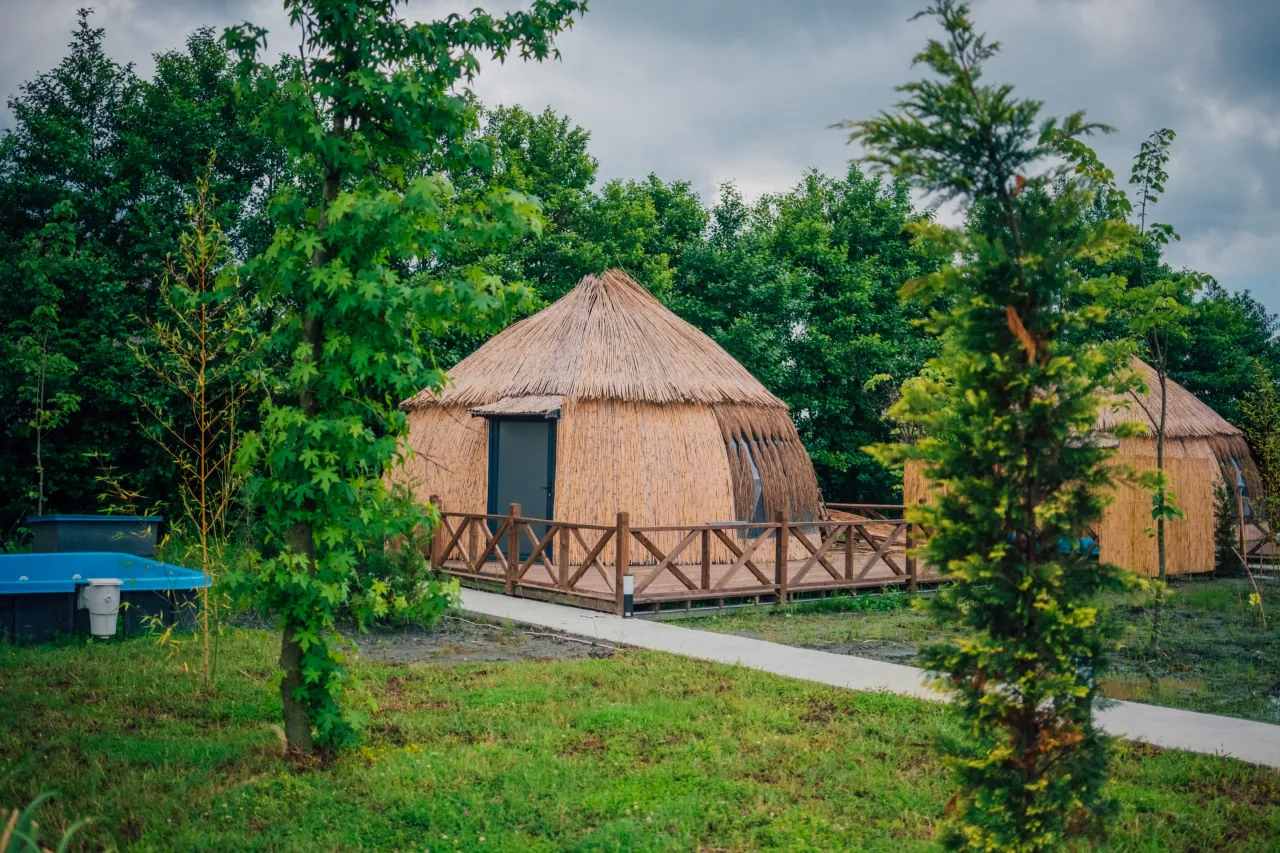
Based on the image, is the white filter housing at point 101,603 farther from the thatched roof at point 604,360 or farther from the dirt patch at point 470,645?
the thatched roof at point 604,360

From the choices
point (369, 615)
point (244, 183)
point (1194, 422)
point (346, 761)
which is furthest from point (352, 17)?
point (1194, 422)

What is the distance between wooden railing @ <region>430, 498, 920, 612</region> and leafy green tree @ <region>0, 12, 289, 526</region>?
6.99 meters

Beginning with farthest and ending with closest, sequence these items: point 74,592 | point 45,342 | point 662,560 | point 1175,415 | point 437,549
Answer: point 1175,415 < point 45,342 < point 437,549 < point 662,560 < point 74,592

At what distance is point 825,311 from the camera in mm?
27062

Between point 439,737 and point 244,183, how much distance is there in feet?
52.0

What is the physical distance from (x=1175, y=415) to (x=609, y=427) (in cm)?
1377

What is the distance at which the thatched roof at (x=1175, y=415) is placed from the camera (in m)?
20.9

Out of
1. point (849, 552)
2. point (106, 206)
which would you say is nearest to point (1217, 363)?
point (849, 552)

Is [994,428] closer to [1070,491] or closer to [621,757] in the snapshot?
[1070,491]

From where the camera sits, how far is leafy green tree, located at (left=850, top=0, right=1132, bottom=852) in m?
3.98

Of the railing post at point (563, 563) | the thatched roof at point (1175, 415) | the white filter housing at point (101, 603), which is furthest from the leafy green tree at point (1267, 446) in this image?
the white filter housing at point (101, 603)

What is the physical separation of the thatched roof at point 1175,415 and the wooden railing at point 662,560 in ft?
21.8

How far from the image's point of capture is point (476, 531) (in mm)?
15148

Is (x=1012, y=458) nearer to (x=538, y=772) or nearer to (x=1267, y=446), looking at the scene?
(x=538, y=772)
